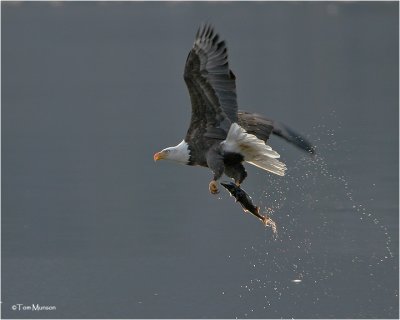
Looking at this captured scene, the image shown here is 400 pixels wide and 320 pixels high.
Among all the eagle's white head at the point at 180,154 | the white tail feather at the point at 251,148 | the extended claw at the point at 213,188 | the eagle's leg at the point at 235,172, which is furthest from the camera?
the eagle's white head at the point at 180,154

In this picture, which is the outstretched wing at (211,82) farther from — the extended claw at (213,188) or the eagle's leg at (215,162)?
A: the extended claw at (213,188)

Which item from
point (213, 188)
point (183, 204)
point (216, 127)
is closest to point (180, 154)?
point (216, 127)

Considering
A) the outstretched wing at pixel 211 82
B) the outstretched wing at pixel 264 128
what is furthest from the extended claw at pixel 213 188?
the outstretched wing at pixel 264 128

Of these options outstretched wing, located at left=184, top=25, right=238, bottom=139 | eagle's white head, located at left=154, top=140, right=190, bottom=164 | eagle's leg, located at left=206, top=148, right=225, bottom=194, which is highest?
outstretched wing, located at left=184, top=25, right=238, bottom=139

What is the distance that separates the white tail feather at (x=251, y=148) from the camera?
23.9ft

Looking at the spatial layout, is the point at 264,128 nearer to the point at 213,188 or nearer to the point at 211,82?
the point at 211,82

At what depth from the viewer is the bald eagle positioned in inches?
290

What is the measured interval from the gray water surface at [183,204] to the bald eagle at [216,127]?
101cm

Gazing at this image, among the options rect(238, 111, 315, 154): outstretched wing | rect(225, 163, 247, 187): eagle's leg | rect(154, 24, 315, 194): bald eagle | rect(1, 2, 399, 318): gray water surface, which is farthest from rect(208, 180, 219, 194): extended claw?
rect(1, 2, 399, 318): gray water surface

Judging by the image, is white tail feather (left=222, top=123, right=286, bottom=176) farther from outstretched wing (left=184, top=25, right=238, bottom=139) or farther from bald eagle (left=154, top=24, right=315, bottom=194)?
outstretched wing (left=184, top=25, right=238, bottom=139)

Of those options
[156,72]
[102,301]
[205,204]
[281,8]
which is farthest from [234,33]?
[102,301]

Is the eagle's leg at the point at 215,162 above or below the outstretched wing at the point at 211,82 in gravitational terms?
below

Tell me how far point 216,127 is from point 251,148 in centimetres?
36

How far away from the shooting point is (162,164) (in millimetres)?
13094
